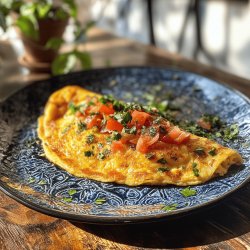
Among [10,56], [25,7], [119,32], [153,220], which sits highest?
[25,7]

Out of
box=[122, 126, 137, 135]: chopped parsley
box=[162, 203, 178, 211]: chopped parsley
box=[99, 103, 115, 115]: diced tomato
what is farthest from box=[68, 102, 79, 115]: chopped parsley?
box=[162, 203, 178, 211]: chopped parsley

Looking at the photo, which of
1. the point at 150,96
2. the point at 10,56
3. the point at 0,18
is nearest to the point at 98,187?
the point at 150,96

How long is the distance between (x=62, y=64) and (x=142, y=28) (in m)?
3.42

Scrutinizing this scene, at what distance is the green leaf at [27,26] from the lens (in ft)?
8.34

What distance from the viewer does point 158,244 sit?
52.4 inches

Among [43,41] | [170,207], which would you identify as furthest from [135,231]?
[43,41]

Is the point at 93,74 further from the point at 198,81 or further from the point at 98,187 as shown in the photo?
the point at 98,187

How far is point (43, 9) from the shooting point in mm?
2617

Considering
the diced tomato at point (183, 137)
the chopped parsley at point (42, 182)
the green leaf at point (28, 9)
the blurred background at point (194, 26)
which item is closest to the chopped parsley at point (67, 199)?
the chopped parsley at point (42, 182)

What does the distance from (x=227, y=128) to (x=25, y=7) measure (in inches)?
60.7

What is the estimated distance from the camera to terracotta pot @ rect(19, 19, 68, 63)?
2.72 m

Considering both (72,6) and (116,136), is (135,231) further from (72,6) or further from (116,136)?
(72,6)

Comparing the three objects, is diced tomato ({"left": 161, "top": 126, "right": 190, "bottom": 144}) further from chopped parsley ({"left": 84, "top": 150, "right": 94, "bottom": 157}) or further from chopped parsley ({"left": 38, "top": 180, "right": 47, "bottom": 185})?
chopped parsley ({"left": 38, "top": 180, "right": 47, "bottom": 185})

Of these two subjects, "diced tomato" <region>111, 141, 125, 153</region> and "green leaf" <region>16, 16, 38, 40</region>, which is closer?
"diced tomato" <region>111, 141, 125, 153</region>
